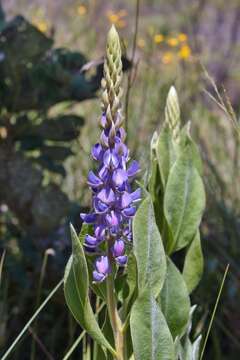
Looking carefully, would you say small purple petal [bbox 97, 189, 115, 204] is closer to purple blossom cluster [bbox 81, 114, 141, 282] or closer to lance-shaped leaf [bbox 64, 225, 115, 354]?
purple blossom cluster [bbox 81, 114, 141, 282]

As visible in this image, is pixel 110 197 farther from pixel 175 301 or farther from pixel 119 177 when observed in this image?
pixel 175 301

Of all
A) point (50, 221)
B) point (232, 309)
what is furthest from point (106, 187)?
point (232, 309)

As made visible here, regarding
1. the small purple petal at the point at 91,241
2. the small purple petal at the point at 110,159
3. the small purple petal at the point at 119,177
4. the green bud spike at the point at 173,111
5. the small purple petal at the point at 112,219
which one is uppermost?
the green bud spike at the point at 173,111

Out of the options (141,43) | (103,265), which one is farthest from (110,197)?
(141,43)

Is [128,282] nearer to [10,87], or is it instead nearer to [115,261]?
[115,261]

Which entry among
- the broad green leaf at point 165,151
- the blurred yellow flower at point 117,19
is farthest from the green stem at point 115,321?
the blurred yellow flower at point 117,19

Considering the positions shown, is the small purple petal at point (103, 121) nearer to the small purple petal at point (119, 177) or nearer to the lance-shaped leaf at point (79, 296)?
the small purple petal at point (119, 177)
